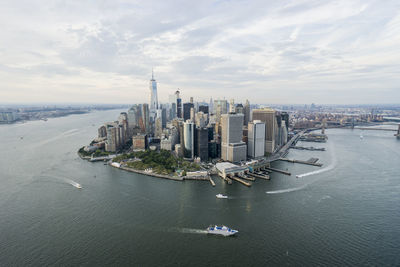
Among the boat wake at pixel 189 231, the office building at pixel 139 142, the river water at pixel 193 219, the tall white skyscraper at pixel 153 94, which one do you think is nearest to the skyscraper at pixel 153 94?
the tall white skyscraper at pixel 153 94

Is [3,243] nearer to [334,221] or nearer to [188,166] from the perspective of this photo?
[188,166]

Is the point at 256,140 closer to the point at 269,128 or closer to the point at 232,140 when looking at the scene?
the point at 232,140

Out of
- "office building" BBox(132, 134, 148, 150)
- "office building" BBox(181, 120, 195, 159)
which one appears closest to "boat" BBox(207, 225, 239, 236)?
"office building" BBox(181, 120, 195, 159)

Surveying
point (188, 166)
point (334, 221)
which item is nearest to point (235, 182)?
point (188, 166)

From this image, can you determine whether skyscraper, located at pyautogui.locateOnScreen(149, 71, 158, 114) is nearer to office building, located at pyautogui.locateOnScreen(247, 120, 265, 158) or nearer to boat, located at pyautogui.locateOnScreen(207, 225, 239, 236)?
office building, located at pyautogui.locateOnScreen(247, 120, 265, 158)

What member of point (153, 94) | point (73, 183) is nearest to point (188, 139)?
point (73, 183)
